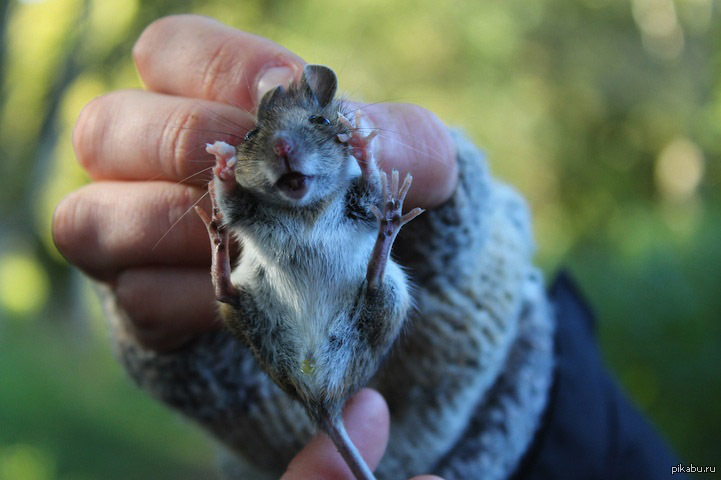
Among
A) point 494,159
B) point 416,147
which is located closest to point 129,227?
point 416,147

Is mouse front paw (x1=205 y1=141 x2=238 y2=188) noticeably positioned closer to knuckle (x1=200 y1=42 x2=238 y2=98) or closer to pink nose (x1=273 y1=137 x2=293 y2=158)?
pink nose (x1=273 y1=137 x2=293 y2=158)

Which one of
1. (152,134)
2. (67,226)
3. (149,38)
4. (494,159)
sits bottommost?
(494,159)

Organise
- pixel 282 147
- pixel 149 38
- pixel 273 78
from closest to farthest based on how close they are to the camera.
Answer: pixel 282 147, pixel 273 78, pixel 149 38

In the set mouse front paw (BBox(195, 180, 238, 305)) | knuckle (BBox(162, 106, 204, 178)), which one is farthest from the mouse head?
knuckle (BBox(162, 106, 204, 178))

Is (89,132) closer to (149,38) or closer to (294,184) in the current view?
(149,38)

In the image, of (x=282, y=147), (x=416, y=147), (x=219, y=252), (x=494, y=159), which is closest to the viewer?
(x=282, y=147)

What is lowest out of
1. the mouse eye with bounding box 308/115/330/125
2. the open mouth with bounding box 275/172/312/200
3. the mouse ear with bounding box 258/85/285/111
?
the open mouth with bounding box 275/172/312/200

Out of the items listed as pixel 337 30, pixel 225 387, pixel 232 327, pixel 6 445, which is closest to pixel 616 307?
pixel 225 387

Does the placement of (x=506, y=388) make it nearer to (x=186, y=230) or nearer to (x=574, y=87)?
(x=186, y=230)
